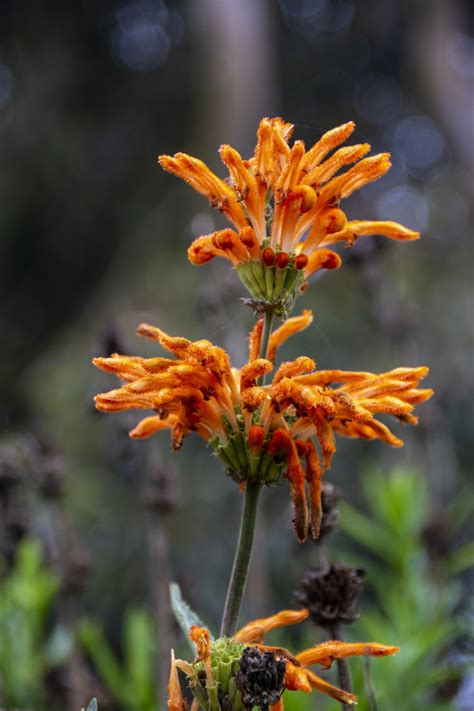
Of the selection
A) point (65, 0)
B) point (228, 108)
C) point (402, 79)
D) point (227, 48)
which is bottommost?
point (228, 108)

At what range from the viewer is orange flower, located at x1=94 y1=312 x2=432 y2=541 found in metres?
0.91

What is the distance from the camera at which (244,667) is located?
2.56 ft

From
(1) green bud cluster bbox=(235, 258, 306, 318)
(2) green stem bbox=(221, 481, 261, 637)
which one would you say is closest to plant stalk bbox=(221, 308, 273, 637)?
(2) green stem bbox=(221, 481, 261, 637)

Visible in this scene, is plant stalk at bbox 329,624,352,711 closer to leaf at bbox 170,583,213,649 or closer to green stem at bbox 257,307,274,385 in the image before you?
leaf at bbox 170,583,213,649

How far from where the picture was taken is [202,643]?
0.84m

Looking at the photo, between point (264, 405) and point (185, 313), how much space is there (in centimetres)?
309

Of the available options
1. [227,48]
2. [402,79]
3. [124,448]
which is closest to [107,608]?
[124,448]

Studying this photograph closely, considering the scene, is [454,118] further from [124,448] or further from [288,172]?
[288,172]

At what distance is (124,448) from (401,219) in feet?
10.3

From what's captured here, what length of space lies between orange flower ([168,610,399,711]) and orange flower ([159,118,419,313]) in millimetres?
413

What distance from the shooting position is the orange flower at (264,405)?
91 centimetres

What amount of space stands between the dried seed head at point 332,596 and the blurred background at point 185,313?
0.37 metres

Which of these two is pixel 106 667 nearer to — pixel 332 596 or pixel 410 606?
pixel 410 606

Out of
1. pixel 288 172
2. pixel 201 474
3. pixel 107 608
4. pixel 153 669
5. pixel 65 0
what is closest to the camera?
pixel 288 172
